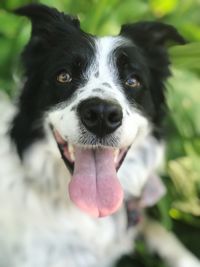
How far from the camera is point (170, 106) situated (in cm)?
204

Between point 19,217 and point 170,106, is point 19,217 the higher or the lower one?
the lower one

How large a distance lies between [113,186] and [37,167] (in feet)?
0.97

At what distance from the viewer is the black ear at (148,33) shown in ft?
5.74

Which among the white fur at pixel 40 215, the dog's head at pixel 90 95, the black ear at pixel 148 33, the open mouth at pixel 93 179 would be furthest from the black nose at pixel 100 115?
the black ear at pixel 148 33

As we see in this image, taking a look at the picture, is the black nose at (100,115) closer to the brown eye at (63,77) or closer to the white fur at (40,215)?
the brown eye at (63,77)

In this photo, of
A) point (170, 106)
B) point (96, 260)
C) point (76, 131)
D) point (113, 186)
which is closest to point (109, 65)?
point (76, 131)

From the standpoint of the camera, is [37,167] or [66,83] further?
[37,167]

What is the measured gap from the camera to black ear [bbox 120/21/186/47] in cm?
175

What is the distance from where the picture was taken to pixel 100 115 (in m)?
1.43

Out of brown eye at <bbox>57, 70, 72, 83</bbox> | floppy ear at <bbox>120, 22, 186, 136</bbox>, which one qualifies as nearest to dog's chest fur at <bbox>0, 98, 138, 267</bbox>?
brown eye at <bbox>57, 70, 72, 83</bbox>

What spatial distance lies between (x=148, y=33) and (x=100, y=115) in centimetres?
47

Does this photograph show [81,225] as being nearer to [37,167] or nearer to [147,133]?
[37,167]

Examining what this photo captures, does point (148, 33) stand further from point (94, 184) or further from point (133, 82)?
point (94, 184)

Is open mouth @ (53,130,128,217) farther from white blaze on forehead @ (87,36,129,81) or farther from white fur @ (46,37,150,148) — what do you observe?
white blaze on forehead @ (87,36,129,81)
